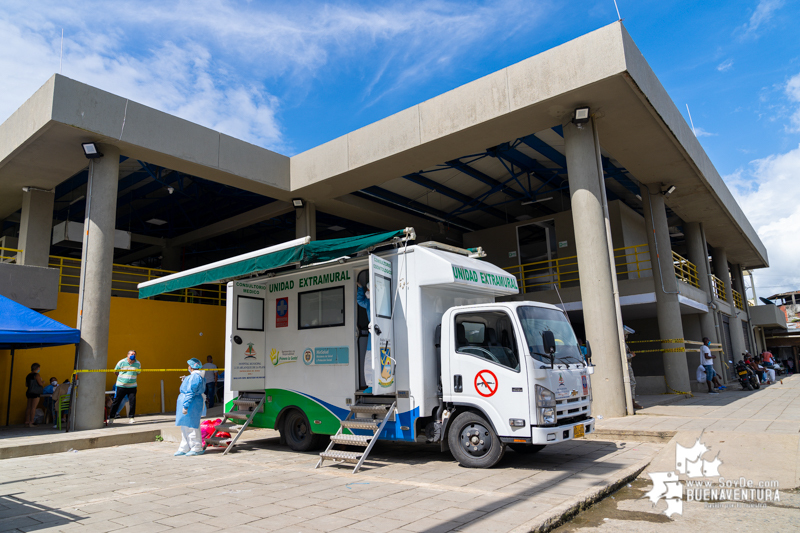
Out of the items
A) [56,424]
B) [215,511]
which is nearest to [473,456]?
[215,511]

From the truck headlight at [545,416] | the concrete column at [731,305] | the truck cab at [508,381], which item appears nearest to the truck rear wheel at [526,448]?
the truck cab at [508,381]

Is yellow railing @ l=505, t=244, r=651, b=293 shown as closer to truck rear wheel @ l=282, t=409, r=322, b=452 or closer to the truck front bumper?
truck rear wheel @ l=282, t=409, r=322, b=452

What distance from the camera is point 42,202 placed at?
1533cm

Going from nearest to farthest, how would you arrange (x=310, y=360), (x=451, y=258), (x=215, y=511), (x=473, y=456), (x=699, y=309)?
1. (x=215, y=511)
2. (x=473, y=456)
3. (x=451, y=258)
4. (x=310, y=360)
5. (x=699, y=309)

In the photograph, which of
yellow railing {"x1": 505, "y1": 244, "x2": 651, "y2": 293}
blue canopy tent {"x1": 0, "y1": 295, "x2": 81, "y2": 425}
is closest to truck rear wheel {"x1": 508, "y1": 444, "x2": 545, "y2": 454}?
blue canopy tent {"x1": 0, "y1": 295, "x2": 81, "y2": 425}

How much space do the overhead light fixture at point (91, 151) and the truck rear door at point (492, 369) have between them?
9.96 meters

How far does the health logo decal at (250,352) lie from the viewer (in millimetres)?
9430

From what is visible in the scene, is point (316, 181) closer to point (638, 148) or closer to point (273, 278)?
point (273, 278)

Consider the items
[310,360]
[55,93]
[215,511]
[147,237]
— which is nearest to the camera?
[215,511]

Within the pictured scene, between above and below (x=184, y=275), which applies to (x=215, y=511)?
below

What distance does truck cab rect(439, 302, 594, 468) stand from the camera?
21.3 ft

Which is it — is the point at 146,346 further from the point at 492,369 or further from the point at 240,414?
the point at 492,369

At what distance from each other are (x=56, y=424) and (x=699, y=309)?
763 inches

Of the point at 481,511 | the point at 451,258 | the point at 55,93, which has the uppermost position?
the point at 55,93
